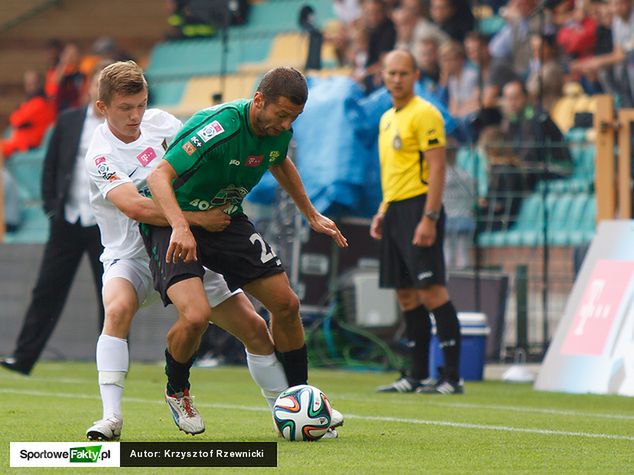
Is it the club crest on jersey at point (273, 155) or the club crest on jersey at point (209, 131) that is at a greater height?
the club crest on jersey at point (209, 131)

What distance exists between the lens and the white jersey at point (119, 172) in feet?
22.4

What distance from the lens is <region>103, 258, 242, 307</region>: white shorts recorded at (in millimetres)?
6725

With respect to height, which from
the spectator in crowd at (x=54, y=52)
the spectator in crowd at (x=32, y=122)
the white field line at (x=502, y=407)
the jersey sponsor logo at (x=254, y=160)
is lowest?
the white field line at (x=502, y=407)

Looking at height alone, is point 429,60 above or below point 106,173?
above

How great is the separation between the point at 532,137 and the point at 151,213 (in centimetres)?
823

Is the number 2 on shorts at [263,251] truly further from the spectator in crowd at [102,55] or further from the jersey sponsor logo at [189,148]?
the spectator in crowd at [102,55]

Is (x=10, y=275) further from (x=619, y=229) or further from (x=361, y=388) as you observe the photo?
(x=619, y=229)

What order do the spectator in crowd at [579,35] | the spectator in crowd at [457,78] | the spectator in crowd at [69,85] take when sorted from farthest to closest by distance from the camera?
1. the spectator in crowd at [69,85]
2. the spectator in crowd at [457,78]
3. the spectator in crowd at [579,35]

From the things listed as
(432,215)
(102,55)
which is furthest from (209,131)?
(102,55)

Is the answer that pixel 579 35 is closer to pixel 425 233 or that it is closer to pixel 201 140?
pixel 425 233

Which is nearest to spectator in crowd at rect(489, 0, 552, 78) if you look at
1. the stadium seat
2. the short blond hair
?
the stadium seat

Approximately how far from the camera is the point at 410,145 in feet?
32.8

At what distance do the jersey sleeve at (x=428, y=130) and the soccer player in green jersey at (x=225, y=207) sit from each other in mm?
3182

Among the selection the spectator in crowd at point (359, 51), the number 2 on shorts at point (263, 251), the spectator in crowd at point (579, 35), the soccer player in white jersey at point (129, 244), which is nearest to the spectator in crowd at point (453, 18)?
the spectator in crowd at point (359, 51)
